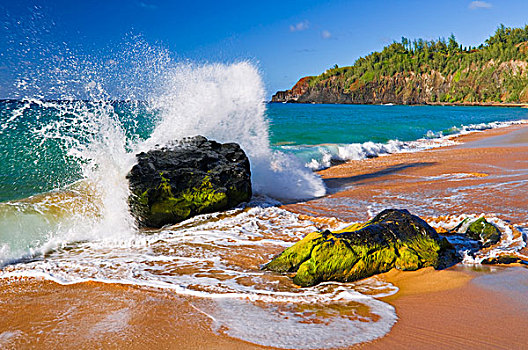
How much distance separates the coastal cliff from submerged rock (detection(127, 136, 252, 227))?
103 metres

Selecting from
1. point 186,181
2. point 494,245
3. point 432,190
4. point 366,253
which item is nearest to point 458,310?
point 366,253

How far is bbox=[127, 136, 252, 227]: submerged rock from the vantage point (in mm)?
6039

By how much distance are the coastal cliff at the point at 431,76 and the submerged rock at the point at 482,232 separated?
10290 cm

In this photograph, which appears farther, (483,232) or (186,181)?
(186,181)

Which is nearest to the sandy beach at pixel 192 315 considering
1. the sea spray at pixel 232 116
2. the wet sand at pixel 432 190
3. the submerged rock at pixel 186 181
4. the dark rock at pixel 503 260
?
the dark rock at pixel 503 260

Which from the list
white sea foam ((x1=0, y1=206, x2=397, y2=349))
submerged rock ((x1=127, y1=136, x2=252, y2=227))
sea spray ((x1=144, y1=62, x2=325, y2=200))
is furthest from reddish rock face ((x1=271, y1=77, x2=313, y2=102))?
white sea foam ((x1=0, y1=206, x2=397, y2=349))

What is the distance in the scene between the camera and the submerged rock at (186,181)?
6039 mm

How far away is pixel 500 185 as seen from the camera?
7527 millimetres

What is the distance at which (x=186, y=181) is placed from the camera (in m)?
6.43

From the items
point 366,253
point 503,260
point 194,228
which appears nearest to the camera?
point 366,253

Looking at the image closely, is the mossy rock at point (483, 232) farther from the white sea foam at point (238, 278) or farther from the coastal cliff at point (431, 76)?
the coastal cliff at point (431, 76)

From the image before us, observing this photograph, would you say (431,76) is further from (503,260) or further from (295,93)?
(503,260)

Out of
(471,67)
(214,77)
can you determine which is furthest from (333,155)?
(471,67)

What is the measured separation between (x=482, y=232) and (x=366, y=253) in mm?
1769
